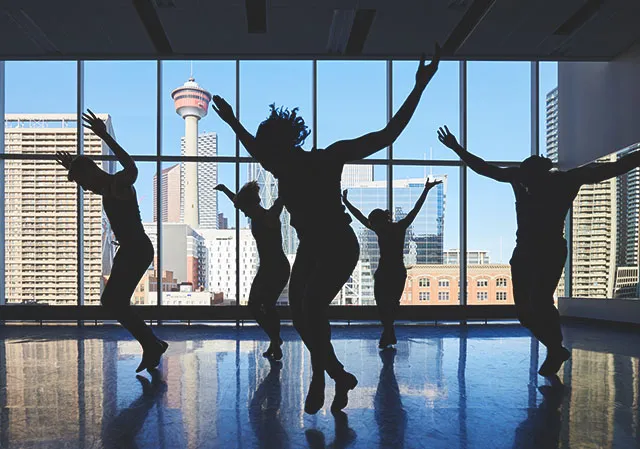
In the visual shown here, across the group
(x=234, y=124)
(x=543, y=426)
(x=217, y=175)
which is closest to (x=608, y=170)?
(x=543, y=426)

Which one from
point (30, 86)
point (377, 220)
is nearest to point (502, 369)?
point (377, 220)

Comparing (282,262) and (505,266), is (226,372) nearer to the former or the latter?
(282,262)

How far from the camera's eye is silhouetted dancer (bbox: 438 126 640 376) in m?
3.82

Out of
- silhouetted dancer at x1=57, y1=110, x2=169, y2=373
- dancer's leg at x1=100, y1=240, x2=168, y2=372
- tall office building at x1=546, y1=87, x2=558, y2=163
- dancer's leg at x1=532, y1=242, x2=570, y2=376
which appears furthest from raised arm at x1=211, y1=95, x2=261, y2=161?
tall office building at x1=546, y1=87, x2=558, y2=163

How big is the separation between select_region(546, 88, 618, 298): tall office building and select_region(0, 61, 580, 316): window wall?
39.1 inches

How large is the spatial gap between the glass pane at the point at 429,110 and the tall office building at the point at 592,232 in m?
1.90

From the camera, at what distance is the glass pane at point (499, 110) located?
8.77 metres

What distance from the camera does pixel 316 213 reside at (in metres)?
2.74

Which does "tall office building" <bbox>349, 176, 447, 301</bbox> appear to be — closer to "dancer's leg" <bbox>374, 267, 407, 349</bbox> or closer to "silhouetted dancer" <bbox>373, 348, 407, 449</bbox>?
A: "dancer's leg" <bbox>374, 267, 407, 349</bbox>

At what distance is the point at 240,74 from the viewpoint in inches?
334
